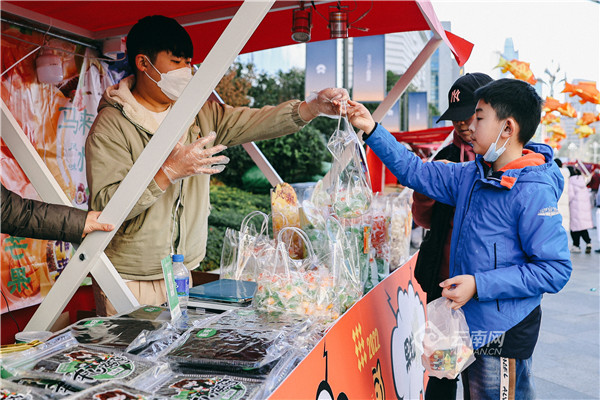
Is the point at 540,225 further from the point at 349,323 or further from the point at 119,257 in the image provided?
the point at 119,257

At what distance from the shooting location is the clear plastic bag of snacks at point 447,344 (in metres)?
1.88

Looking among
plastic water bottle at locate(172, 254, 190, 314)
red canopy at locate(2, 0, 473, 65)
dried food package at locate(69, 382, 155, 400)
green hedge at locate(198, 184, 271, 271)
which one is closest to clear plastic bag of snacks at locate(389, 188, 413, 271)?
red canopy at locate(2, 0, 473, 65)

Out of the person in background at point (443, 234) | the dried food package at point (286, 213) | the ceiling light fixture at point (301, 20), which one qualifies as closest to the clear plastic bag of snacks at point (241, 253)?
the dried food package at point (286, 213)

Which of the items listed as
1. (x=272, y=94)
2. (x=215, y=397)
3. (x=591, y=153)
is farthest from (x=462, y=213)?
(x=591, y=153)

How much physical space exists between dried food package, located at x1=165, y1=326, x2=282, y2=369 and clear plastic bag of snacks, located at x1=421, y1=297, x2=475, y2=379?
762mm

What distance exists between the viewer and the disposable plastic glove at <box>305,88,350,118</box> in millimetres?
2232

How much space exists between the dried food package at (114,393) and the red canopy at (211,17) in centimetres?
220

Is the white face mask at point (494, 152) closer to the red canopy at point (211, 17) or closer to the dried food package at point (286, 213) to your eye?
the dried food package at point (286, 213)

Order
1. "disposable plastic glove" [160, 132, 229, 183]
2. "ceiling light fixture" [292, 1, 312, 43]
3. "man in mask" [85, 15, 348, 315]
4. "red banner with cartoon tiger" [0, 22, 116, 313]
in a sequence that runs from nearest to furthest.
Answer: "disposable plastic glove" [160, 132, 229, 183] → "man in mask" [85, 15, 348, 315] → "ceiling light fixture" [292, 1, 312, 43] → "red banner with cartoon tiger" [0, 22, 116, 313]

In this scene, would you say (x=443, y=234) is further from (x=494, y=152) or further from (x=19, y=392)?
(x=19, y=392)

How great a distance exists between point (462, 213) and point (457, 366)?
0.63 metres

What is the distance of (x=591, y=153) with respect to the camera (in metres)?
48.9

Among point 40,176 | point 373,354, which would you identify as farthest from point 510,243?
point 40,176

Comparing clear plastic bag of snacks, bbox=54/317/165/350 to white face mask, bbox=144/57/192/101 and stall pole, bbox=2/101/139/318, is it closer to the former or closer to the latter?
stall pole, bbox=2/101/139/318
